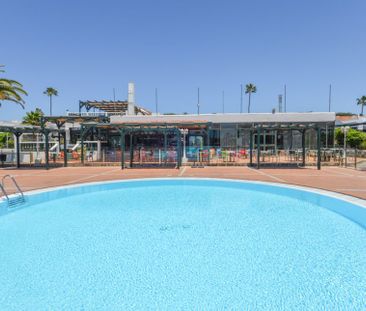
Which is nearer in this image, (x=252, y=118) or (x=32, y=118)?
(x=252, y=118)

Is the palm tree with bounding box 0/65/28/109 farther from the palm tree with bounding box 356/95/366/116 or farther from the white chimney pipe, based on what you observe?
the palm tree with bounding box 356/95/366/116

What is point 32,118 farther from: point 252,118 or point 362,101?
point 362,101

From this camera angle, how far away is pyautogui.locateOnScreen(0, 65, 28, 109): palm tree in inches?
696

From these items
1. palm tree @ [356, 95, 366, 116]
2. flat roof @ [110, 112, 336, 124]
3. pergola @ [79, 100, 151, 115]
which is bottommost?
flat roof @ [110, 112, 336, 124]

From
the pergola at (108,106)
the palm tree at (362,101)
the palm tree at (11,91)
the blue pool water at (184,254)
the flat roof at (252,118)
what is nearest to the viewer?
the blue pool water at (184,254)

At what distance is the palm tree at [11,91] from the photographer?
17688 millimetres

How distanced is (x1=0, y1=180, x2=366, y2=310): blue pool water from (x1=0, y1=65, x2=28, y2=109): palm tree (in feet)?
41.9

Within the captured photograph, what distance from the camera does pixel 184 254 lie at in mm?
4992

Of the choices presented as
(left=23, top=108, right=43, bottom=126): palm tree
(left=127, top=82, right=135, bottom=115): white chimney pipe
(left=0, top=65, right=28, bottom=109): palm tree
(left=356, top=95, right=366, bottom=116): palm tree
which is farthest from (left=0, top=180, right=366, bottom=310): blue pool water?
(left=356, top=95, right=366, bottom=116): palm tree

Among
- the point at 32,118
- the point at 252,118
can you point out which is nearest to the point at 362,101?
the point at 252,118

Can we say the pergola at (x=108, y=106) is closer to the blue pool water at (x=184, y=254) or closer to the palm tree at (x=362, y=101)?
the blue pool water at (x=184, y=254)

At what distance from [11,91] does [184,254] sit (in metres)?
18.6

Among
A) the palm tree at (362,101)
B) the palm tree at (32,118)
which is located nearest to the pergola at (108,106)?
the palm tree at (32,118)

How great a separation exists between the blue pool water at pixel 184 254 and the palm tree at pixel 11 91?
41.9ft
